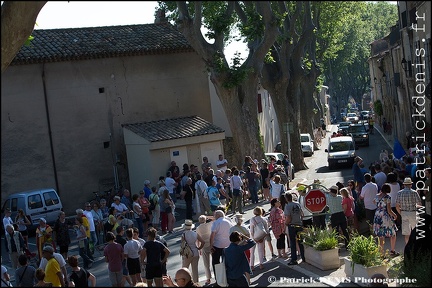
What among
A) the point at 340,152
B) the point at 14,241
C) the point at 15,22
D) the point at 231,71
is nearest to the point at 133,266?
the point at 15,22

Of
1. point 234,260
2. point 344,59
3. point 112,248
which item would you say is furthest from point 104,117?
point 344,59

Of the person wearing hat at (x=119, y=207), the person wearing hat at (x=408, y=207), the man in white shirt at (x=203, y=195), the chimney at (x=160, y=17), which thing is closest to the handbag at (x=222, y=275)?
the person wearing hat at (x=408, y=207)

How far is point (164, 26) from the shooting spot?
39.0 meters

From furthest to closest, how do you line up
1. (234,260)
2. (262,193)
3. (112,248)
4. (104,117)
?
(104,117) → (262,193) → (112,248) → (234,260)

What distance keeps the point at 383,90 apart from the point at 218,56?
3617 centimetres

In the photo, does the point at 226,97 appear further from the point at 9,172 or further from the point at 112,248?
the point at 112,248

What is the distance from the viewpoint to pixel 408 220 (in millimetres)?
15508

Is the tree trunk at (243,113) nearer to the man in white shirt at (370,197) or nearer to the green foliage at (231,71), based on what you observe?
the green foliage at (231,71)

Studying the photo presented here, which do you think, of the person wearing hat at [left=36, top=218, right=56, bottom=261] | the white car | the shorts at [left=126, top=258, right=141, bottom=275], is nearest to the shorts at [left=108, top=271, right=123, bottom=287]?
the shorts at [left=126, top=258, right=141, bottom=275]

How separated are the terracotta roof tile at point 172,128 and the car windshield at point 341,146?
7375 mm

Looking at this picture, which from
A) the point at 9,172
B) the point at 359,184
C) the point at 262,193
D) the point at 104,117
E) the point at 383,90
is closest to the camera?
the point at 359,184

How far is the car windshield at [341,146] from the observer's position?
39125 millimetres

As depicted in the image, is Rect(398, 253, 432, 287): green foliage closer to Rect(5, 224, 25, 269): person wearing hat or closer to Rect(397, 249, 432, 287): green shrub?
Rect(397, 249, 432, 287): green shrub

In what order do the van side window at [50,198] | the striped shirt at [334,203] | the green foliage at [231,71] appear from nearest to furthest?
the striped shirt at [334,203]
the van side window at [50,198]
the green foliage at [231,71]
